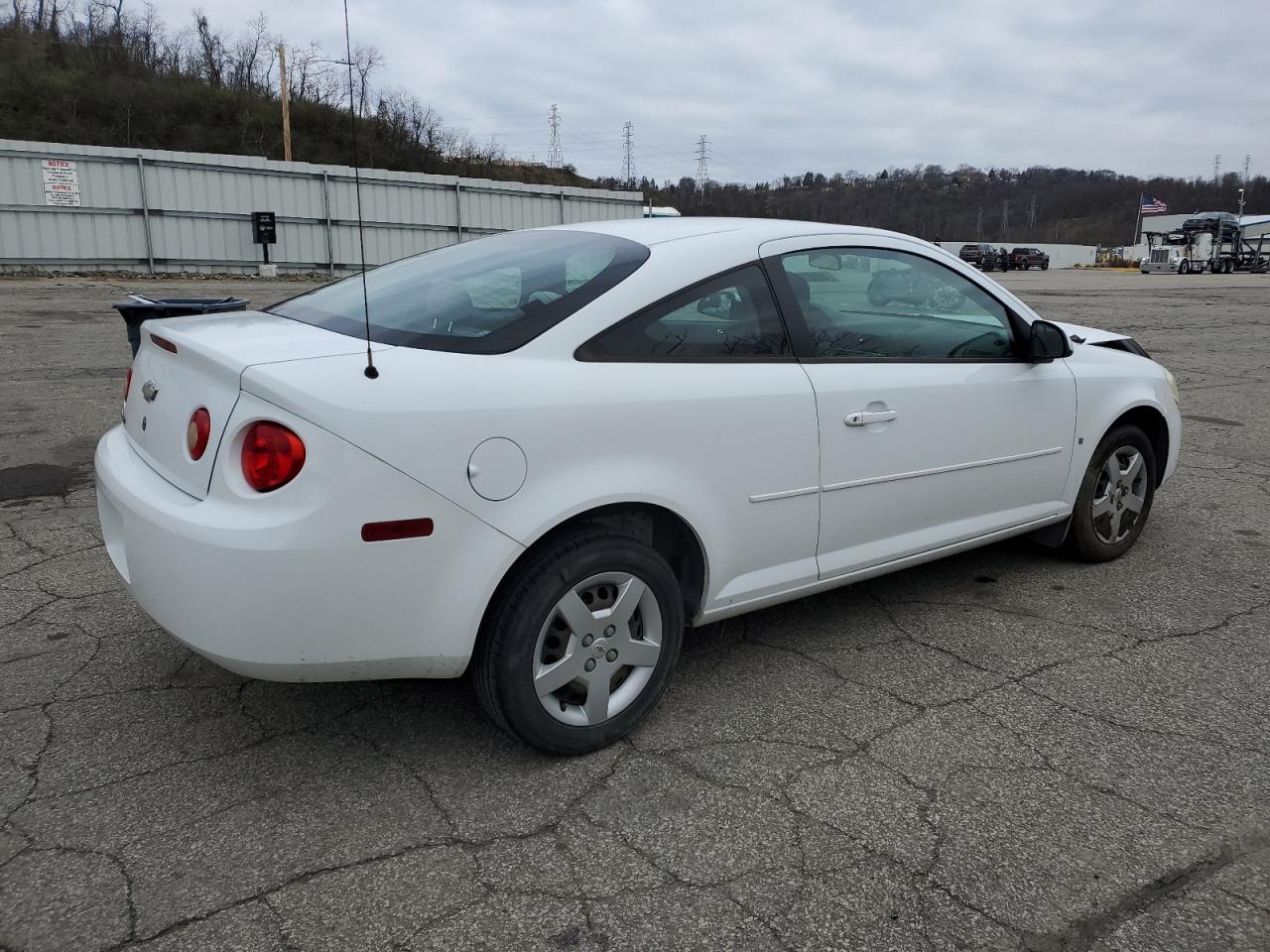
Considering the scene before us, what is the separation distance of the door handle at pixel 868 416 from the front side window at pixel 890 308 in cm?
20

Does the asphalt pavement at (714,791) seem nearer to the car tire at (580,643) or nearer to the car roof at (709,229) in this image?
the car tire at (580,643)

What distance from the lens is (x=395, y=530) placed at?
228 cm

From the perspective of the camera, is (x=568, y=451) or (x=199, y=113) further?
(x=199, y=113)

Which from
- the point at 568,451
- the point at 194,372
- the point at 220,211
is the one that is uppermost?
the point at 220,211

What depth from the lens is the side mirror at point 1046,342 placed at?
3.65 m

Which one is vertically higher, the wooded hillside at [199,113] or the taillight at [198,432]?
the wooded hillside at [199,113]

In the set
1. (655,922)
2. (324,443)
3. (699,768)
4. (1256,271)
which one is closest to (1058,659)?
(699,768)

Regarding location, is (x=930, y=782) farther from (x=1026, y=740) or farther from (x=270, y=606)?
(x=270, y=606)

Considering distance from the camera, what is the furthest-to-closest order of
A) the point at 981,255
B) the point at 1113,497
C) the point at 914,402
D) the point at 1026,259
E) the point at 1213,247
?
the point at 1026,259, the point at 981,255, the point at 1213,247, the point at 1113,497, the point at 914,402

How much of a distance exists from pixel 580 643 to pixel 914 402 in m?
1.49

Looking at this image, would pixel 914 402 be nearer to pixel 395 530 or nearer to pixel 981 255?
pixel 395 530

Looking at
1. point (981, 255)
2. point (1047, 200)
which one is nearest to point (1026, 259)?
point (981, 255)

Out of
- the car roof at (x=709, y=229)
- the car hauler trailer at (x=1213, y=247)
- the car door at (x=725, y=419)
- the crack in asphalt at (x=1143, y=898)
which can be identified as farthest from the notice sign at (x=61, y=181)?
the car hauler trailer at (x=1213, y=247)

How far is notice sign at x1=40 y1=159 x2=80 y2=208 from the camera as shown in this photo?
79.3ft
